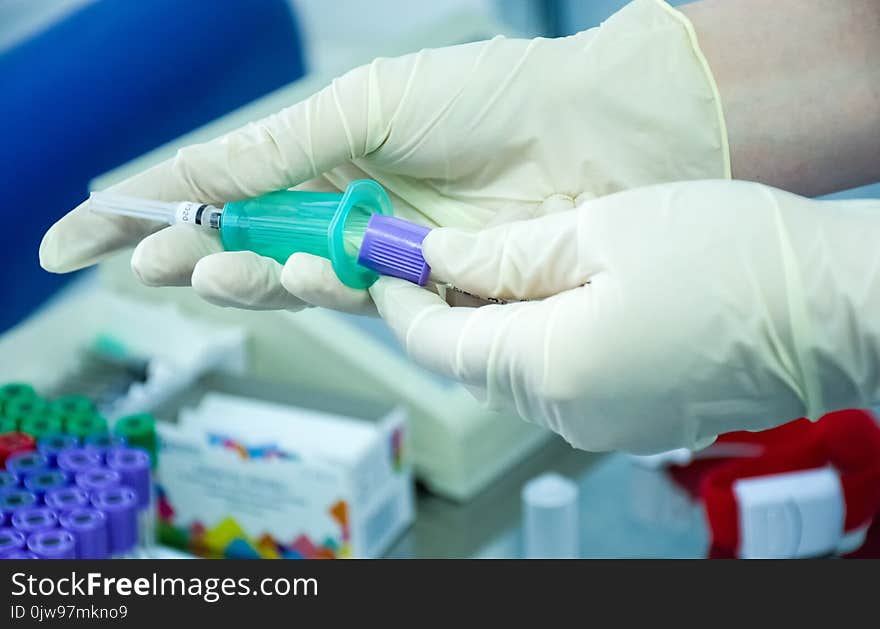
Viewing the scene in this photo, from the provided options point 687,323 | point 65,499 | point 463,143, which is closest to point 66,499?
point 65,499

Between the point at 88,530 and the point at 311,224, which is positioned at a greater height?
the point at 311,224

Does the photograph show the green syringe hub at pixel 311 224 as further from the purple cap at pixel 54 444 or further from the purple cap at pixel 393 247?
the purple cap at pixel 54 444

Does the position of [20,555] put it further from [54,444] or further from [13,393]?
[13,393]

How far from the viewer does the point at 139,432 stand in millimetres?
1161

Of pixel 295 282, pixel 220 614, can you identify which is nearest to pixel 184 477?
pixel 220 614

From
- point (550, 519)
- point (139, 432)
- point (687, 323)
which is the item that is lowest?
point (550, 519)

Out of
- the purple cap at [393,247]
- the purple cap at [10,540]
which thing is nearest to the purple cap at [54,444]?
the purple cap at [10,540]

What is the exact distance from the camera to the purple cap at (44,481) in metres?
1.00

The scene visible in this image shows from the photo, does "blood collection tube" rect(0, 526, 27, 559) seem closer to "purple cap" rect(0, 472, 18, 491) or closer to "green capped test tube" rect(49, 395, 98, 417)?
"purple cap" rect(0, 472, 18, 491)

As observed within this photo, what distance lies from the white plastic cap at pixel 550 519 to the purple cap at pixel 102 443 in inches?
23.6

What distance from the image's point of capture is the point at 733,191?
2.48 feet

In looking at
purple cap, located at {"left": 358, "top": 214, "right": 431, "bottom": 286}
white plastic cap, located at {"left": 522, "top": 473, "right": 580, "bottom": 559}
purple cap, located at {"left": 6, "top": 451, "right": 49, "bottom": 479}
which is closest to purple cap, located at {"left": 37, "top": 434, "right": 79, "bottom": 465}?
purple cap, located at {"left": 6, "top": 451, "right": 49, "bottom": 479}

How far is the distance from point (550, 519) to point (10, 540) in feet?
2.48

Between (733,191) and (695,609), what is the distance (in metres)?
0.37
